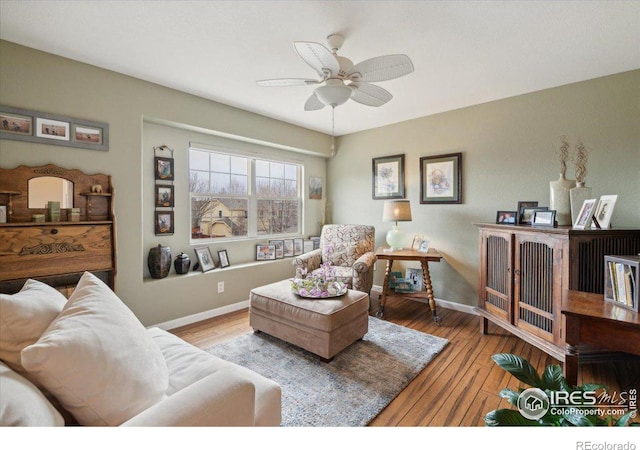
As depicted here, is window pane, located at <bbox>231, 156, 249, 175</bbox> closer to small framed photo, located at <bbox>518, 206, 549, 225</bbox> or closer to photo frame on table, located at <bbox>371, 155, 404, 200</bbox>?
photo frame on table, located at <bbox>371, 155, 404, 200</bbox>

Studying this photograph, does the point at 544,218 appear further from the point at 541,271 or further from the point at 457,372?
the point at 457,372

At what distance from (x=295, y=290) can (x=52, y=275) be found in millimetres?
1851

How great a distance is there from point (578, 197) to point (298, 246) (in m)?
3.18

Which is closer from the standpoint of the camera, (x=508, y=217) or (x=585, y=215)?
(x=585, y=215)

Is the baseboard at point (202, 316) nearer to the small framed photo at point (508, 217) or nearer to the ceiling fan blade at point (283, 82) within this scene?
the ceiling fan blade at point (283, 82)

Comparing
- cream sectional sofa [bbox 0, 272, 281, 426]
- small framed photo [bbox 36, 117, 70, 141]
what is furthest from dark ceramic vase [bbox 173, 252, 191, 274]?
cream sectional sofa [bbox 0, 272, 281, 426]

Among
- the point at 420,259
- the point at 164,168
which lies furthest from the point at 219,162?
the point at 420,259

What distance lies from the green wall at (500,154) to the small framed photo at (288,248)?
3.71ft

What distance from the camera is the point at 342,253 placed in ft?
11.7

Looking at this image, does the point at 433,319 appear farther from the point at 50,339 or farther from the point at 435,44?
the point at 50,339

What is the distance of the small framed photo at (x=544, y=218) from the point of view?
213 cm

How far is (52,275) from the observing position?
2.04 meters

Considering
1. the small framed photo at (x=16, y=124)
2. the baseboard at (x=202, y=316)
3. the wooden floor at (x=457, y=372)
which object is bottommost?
the wooden floor at (x=457, y=372)

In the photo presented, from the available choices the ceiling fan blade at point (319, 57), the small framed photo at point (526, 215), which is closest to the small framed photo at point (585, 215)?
the small framed photo at point (526, 215)
